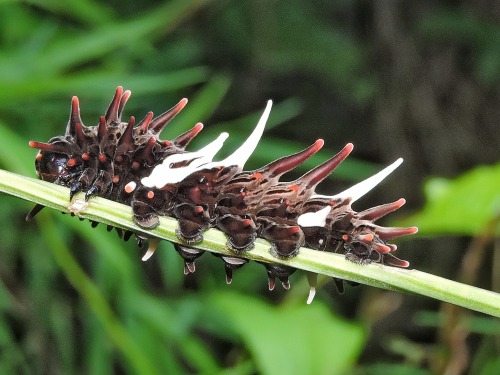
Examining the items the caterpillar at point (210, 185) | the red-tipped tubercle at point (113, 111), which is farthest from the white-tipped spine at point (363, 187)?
the red-tipped tubercle at point (113, 111)

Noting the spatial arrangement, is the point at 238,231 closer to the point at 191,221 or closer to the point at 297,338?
the point at 191,221

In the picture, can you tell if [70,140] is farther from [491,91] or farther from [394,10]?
[491,91]

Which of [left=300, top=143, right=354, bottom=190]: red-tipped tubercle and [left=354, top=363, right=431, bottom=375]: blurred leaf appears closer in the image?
[left=300, top=143, right=354, bottom=190]: red-tipped tubercle

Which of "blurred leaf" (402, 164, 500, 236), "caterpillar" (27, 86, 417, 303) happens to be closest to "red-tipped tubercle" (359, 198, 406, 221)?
"caterpillar" (27, 86, 417, 303)

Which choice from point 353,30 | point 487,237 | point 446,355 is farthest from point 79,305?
point 353,30

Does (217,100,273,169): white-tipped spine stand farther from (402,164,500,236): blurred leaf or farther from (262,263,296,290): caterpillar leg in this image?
(402,164,500,236): blurred leaf

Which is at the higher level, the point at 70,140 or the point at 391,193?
the point at 391,193
